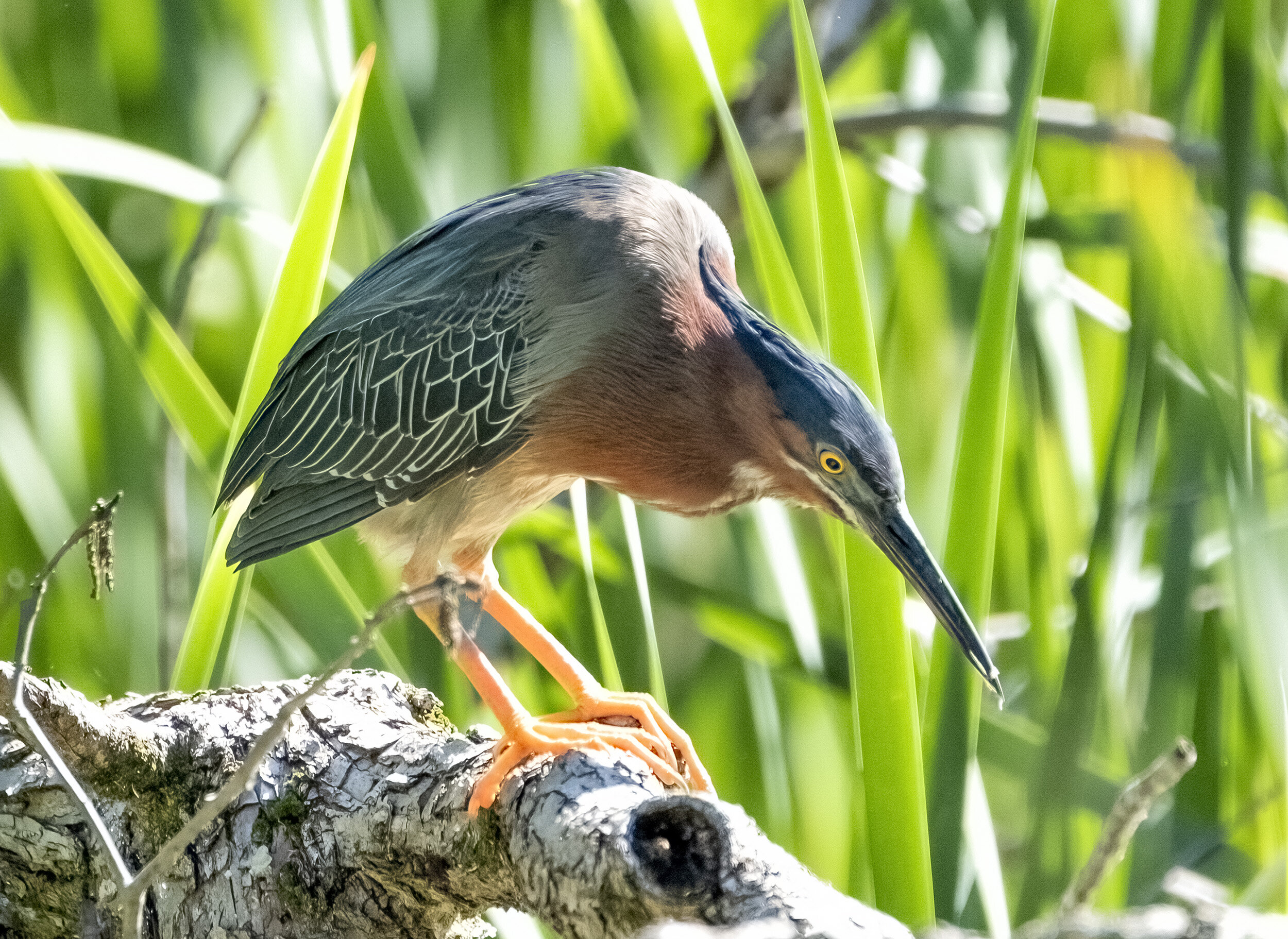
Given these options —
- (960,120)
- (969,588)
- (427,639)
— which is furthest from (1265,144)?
(427,639)

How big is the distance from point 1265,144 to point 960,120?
17.2 inches

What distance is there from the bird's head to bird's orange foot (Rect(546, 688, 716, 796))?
31cm

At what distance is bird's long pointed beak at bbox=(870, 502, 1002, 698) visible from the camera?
92cm

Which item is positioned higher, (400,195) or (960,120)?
(960,120)

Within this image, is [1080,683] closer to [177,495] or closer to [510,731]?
[510,731]

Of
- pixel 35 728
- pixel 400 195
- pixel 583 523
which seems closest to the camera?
pixel 35 728

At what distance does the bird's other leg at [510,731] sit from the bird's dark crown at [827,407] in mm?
333

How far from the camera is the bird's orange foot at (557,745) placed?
2.88 feet

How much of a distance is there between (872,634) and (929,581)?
9 cm

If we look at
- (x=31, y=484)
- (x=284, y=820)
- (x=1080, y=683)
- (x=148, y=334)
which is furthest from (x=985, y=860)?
(x=31, y=484)

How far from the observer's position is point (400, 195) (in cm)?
144

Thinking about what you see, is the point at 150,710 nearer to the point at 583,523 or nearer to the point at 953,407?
the point at 583,523

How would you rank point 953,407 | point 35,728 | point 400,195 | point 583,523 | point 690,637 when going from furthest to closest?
point 690,637, point 953,407, point 400,195, point 583,523, point 35,728

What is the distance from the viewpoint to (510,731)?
3.21 feet
